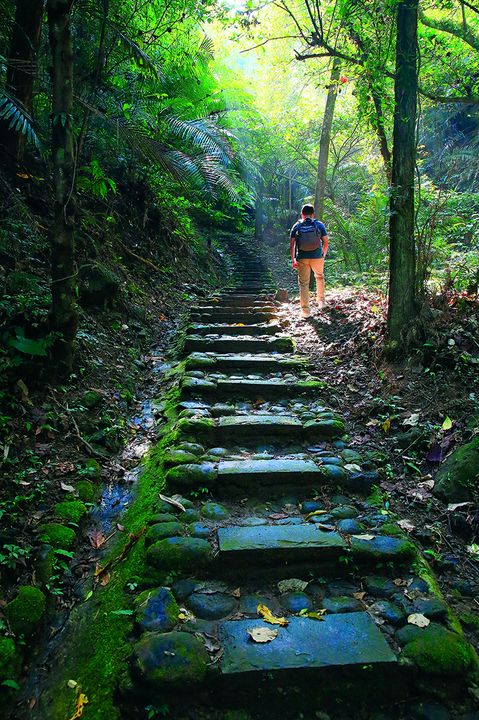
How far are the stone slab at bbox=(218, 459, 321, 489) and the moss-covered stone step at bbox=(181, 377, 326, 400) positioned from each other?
3.87 feet

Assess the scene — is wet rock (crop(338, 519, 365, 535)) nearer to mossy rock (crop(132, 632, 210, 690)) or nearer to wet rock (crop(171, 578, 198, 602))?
wet rock (crop(171, 578, 198, 602))

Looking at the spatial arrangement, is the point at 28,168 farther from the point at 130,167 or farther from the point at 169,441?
A: the point at 169,441

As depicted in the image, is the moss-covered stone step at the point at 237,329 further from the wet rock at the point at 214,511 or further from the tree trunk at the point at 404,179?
the wet rock at the point at 214,511

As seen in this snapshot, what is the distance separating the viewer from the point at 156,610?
1941 mm

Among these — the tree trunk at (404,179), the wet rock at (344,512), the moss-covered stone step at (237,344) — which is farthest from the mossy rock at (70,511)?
the tree trunk at (404,179)

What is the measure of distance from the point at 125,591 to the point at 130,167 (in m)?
7.12

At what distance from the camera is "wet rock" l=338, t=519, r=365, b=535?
248cm

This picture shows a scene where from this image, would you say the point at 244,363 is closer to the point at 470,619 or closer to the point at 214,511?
the point at 214,511

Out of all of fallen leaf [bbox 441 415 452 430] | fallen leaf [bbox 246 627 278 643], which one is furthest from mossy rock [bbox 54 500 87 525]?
fallen leaf [bbox 441 415 452 430]

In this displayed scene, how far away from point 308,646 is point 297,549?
0.50 metres

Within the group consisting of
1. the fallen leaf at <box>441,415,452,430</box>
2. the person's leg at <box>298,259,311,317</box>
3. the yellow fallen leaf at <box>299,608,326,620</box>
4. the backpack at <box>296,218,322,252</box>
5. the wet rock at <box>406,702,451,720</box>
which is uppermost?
the backpack at <box>296,218,322,252</box>

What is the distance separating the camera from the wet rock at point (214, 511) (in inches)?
102

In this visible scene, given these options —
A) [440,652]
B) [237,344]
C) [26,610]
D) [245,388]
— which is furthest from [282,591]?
[237,344]

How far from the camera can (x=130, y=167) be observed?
24.8ft
